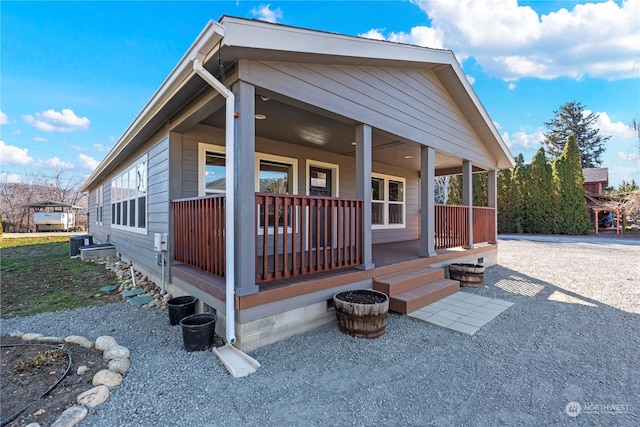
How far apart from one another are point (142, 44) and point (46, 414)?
8.90 meters

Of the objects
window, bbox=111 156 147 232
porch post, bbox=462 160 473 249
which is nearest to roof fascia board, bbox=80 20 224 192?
window, bbox=111 156 147 232

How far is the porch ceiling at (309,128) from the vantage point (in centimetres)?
367

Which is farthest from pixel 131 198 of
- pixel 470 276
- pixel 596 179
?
pixel 596 179

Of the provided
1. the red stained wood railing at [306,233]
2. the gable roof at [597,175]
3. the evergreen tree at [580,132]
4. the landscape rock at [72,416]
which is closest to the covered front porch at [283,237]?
the red stained wood railing at [306,233]

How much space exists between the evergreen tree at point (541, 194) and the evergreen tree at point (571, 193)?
37cm

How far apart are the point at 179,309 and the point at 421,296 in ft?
10.2

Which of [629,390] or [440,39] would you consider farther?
[440,39]

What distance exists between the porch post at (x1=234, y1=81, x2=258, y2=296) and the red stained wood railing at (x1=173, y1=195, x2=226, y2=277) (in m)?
0.43

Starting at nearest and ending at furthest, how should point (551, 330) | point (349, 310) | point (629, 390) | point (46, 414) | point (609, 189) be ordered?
point (46, 414) → point (629, 390) → point (349, 310) → point (551, 330) → point (609, 189)

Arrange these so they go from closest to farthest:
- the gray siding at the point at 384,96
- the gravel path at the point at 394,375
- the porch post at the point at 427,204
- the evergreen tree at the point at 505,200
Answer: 1. the gravel path at the point at 394,375
2. the gray siding at the point at 384,96
3. the porch post at the point at 427,204
4. the evergreen tree at the point at 505,200

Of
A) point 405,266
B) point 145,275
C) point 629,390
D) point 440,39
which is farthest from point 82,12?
point 629,390

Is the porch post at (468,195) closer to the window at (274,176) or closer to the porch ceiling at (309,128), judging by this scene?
the porch ceiling at (309,128)

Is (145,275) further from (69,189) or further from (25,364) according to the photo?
(69,189)

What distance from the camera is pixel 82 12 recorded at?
21.9 feet
